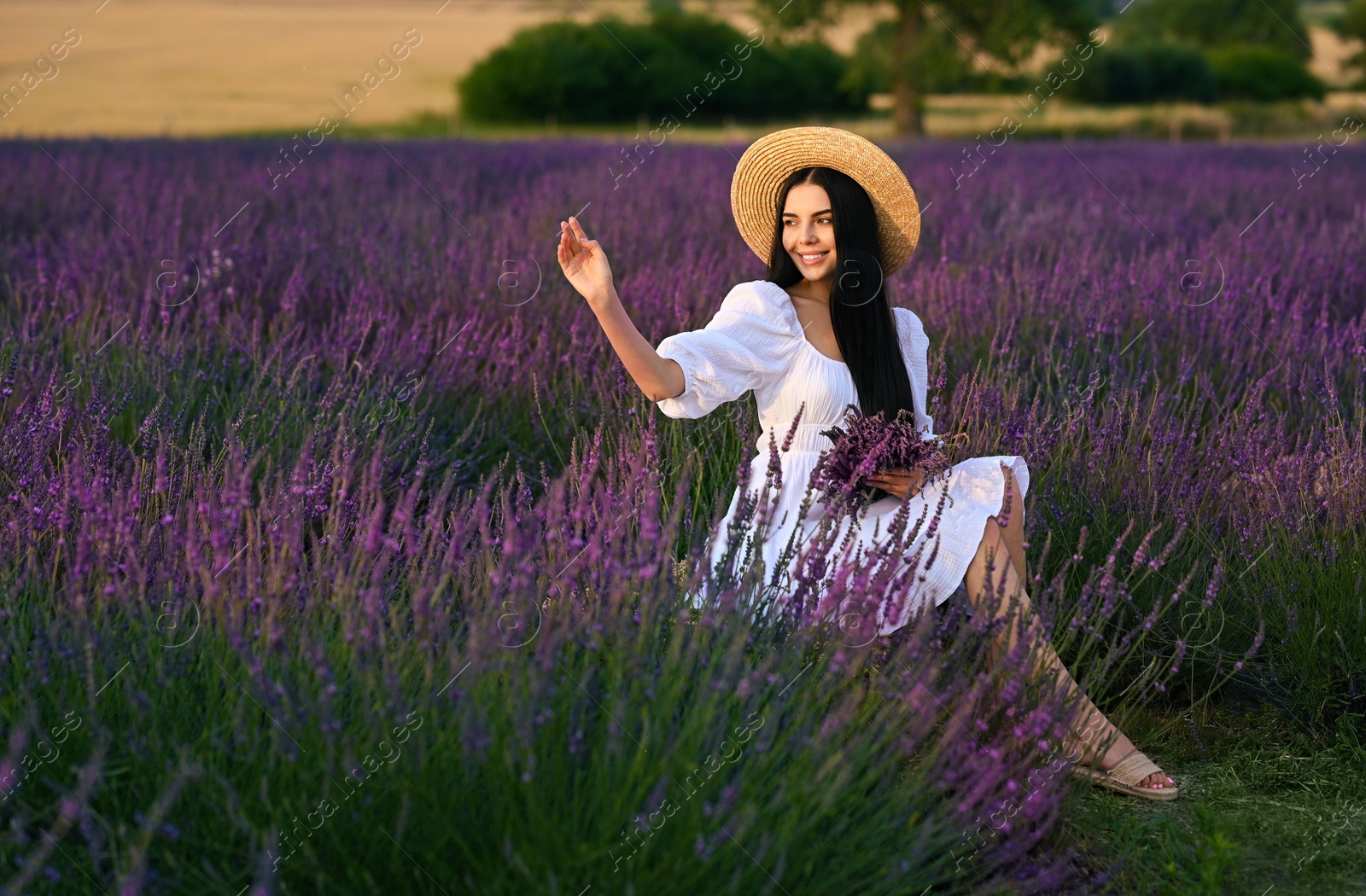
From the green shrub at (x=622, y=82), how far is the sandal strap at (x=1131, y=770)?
3617 centimetres

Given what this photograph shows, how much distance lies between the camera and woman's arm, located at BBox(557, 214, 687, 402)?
2025 millimetres

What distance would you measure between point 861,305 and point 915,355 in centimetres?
20

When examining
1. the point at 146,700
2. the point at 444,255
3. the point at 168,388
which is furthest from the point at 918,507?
the point at 444,255

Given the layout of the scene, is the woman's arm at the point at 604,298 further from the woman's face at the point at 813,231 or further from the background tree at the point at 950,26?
the background tree at the point at 950,26

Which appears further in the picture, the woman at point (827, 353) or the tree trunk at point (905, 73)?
the tree trunk at point (905, 73)

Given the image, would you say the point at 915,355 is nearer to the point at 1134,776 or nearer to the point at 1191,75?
the point at 1134,776

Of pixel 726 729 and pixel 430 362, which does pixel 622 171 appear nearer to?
pixel 430 362

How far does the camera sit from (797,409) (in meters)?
2.39

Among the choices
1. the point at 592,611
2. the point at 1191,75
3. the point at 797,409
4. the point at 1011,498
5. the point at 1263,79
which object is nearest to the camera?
the point at 592,611

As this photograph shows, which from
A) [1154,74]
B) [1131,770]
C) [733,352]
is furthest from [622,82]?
[1131,770]

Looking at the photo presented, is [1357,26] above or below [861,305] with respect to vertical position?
below

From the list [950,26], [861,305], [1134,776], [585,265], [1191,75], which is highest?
[950,26]

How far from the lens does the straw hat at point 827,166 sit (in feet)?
8.09

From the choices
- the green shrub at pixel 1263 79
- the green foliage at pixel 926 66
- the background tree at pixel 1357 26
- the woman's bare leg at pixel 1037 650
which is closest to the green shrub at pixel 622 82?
the green foliage at pixel 926 66
